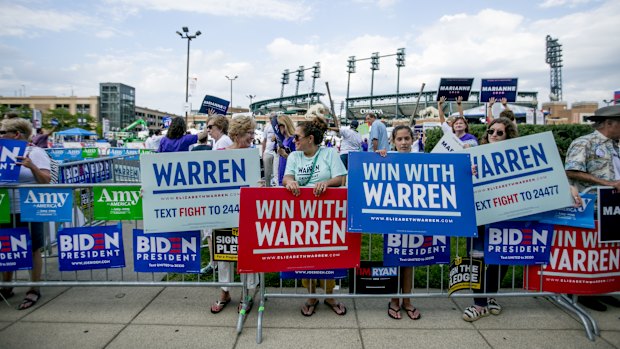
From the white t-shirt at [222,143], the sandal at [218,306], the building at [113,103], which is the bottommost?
the sandal at [218,306]

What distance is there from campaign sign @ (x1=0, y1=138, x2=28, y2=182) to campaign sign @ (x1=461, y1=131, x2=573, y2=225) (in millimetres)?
4511

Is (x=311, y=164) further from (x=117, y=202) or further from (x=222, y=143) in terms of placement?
(x=222, y=143)

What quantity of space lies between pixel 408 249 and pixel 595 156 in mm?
2185

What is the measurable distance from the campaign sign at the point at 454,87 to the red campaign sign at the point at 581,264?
19.1ft

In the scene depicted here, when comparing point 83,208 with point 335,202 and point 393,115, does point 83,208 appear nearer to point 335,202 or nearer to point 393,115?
point 335,202

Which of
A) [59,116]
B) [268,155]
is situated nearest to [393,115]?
[59,116]

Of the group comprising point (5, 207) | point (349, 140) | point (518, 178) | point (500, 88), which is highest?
point (500, 88)

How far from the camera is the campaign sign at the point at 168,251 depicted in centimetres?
392

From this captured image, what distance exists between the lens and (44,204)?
400 centimetres

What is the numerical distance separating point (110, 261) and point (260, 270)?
176 cm

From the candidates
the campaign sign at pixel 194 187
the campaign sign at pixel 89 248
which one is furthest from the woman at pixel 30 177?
the campaign sign at pixel 194 187

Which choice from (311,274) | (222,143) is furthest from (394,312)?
(222,143)

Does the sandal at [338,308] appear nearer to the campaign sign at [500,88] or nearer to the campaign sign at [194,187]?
the campaign sign at [194,187]

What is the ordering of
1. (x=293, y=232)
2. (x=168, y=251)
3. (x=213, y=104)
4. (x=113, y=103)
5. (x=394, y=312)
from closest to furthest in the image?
(x=293, y=232) < (x=394, y=312) < (x=168, y=251) < (x=213, y=104) < (x=113, y=103)
